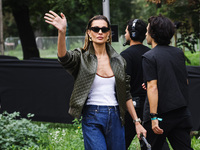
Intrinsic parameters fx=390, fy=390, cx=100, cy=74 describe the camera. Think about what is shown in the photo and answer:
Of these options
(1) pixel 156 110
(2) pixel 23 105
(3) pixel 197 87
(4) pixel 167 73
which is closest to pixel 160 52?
(4) pixel 167 73

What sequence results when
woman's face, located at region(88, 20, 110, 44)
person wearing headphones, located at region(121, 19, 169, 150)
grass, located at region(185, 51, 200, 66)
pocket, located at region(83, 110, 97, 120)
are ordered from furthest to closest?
1. grass, located at region(185, 51, 200, 66)
2. person wearing headphones, located at region(121, 19, 169, 150)
3. woman's face, located at region(88, 20, 110, 44)
4. pocket, located at region(83, 110, 97, 120)

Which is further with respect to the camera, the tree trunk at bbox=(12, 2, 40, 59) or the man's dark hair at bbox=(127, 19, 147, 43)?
the tree trunk at bbox=(12, 2, 40, 59)

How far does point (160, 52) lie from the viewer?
356cm

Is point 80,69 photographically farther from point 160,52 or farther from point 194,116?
point 194,116

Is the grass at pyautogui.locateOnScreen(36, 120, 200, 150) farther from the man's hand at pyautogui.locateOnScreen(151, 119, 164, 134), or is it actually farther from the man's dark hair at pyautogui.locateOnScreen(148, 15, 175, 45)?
the man's dark hair at pyautogui.locateOnScreen(148, 15, 175, 45)

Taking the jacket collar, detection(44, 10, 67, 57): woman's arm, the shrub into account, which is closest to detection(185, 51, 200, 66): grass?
the shrub

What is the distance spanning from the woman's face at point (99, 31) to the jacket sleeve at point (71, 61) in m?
0.19

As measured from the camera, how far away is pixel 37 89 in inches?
286

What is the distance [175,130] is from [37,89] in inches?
161

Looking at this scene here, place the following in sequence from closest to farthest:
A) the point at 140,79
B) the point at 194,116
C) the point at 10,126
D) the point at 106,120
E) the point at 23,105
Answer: the point at 106,120 < the point at 140,79 < the point at 10,126 < the point at 194,116 < the point at 23,105

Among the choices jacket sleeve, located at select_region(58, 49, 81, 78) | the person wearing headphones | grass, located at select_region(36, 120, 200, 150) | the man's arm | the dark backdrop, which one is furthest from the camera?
the dark backdrop

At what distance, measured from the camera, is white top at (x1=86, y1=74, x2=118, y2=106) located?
3256 millimetres

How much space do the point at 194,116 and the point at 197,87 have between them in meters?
0.47

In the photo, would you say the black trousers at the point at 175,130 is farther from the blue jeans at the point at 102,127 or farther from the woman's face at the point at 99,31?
the woman's face at the point at 99,31
